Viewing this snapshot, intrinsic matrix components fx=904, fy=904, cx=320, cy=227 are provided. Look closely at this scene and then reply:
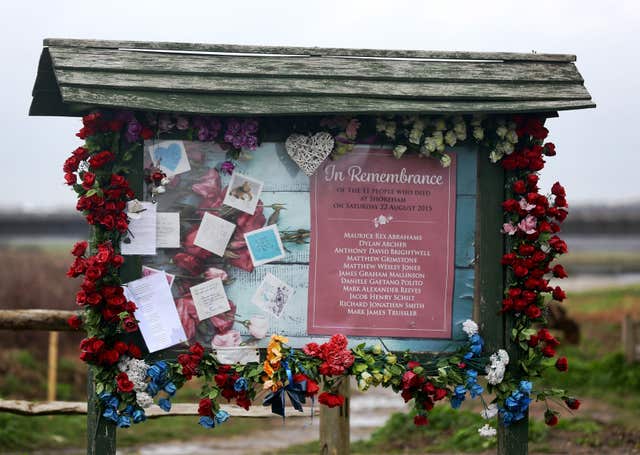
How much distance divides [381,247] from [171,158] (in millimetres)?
1456

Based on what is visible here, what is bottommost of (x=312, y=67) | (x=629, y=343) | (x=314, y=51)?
(x=629, y=343)

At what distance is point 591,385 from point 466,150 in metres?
8.10

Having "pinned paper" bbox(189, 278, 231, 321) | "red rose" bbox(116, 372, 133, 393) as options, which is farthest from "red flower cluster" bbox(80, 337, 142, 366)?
"pinned paper" bbox(189, 278, 231, 321)

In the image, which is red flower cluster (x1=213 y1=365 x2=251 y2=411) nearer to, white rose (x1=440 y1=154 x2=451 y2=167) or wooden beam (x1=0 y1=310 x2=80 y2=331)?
white rose (x1=440 y1=154 x2=451 y2=167)

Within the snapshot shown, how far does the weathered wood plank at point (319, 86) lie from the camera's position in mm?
5570

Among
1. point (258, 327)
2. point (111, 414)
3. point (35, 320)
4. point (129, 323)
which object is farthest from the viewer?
point (35, 320)

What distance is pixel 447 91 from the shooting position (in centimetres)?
577

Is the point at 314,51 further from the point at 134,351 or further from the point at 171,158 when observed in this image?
the point at 134,351

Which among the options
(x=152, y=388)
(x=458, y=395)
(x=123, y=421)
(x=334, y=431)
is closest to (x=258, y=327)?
(x=152, y=388)

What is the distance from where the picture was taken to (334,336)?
5.65 m

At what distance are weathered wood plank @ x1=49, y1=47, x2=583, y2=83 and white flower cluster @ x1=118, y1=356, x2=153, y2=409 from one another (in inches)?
71.7

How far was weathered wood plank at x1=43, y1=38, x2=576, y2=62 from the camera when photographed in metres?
5.89

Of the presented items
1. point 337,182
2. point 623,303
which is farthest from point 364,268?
point 623,303

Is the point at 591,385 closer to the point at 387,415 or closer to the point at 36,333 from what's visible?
the point at 387,415
